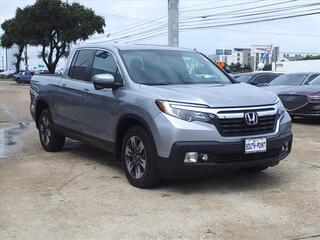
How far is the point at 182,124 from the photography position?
6121 mm

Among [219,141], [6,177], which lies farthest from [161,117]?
[6,177]

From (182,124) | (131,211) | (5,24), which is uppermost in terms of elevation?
(5,24)

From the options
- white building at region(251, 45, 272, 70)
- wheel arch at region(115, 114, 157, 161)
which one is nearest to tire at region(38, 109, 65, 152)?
wheel arch at region(115, 114, 157, 161)

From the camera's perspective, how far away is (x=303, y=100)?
46.0ft

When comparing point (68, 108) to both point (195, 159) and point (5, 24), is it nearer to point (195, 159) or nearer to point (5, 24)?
point (195, 159)

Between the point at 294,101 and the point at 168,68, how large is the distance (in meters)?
7.61

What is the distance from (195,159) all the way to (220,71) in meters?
2.20

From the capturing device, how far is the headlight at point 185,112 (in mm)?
6148

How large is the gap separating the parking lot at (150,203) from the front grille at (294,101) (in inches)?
214

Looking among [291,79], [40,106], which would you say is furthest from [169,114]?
[291,79]

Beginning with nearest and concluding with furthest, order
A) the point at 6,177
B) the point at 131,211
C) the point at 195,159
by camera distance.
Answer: the point at 131,211 → the point at 195,159 → the point at 6,177

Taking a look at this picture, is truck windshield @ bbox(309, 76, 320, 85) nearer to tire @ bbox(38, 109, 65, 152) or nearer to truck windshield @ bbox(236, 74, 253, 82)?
truck windshield @ bbox(236, 74, 253, 82)

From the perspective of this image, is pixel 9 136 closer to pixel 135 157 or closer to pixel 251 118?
pixel 135 157

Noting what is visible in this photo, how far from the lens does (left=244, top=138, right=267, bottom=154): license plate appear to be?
6.27 metres
